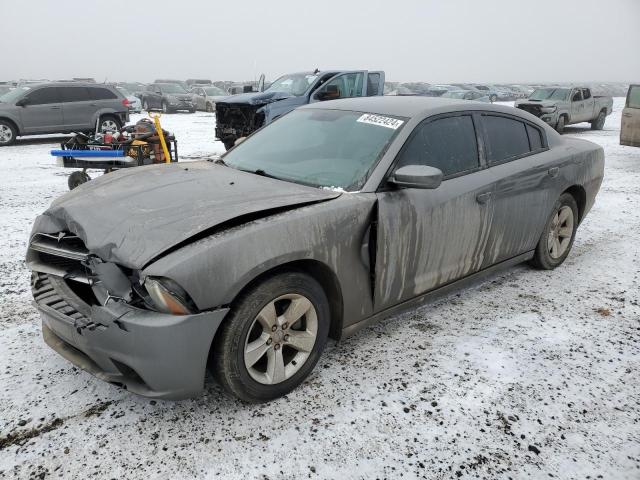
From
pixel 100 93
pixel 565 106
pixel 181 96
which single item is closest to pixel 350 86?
pixel 100 93

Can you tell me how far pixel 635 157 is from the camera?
11.5 m

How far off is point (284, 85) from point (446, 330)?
33.9 feet

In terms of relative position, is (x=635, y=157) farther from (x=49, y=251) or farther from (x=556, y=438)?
(x=49, y=251)

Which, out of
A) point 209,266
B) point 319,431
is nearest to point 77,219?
point 209,266

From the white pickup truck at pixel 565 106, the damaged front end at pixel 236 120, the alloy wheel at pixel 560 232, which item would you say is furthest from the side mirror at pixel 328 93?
the alloy wheel at pixel 560 232

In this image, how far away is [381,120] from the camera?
3.23 m

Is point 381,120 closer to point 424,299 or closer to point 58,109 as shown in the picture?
point 424,299

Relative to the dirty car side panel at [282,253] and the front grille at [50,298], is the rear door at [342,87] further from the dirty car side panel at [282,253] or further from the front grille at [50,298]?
the front grille at [50,298]

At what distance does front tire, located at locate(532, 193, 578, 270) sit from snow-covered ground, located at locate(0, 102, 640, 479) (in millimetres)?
601

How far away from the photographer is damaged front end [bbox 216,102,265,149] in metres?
11.4

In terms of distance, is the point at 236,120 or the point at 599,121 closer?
the point at 236,120

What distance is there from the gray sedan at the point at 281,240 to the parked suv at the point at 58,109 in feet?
36.4

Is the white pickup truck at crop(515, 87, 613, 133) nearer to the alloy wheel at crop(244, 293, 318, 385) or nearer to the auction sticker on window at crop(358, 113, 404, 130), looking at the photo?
the auction sticker on window at crop(358, 113, 404, 130)

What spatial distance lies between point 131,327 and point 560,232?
12.6ft
